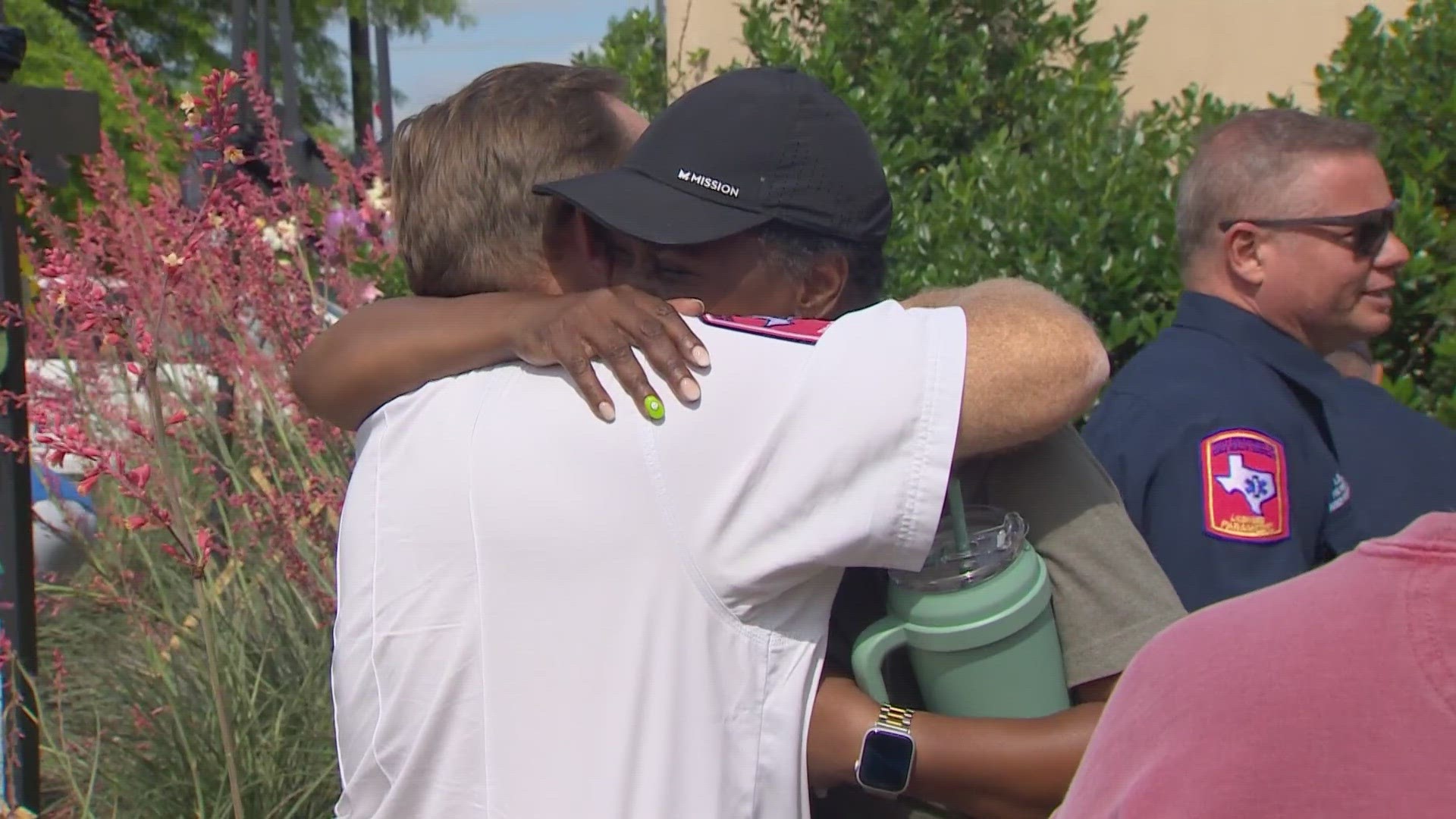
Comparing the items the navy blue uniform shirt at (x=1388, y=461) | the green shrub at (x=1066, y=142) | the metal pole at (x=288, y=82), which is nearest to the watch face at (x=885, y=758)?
the navy blue uniform shirt at (x=1388, y=461)

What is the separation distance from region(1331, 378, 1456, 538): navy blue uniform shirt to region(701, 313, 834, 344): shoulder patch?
1.40 meters

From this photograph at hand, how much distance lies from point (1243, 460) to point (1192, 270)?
69 cm

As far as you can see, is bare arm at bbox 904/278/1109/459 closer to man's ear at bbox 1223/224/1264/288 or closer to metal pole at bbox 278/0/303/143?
man's ear at bbox 1223/224/1264/288

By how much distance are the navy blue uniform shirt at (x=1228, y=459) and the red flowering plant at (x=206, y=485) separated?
185cm

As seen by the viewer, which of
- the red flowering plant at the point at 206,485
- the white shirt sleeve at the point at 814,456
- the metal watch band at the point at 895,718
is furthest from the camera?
the red flowering plant at the point at 206,485

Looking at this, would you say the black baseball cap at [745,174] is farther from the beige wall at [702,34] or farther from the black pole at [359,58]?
the black pole at [359,58]

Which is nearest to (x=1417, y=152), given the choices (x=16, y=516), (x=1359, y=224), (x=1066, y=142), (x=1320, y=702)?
(x=1066, y=142)

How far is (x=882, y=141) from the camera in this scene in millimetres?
4582

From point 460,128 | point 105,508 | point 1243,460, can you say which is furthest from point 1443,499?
point 105,508

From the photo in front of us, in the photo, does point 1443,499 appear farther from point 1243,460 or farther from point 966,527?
point 966,527

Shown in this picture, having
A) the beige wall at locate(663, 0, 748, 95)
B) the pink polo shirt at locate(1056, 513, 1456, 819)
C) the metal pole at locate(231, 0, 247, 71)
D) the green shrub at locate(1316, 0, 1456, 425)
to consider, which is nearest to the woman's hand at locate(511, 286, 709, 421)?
the pink polo shirt at locate(1056, 513, 1456, 819)

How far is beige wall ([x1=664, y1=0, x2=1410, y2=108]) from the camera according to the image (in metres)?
4.91

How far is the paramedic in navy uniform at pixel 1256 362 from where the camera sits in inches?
87.0

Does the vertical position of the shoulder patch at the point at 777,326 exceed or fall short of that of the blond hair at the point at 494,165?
it falls short
